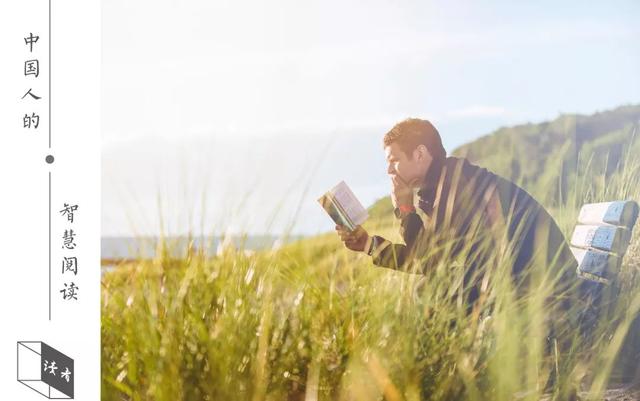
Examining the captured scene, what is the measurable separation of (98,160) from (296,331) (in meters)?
1.05

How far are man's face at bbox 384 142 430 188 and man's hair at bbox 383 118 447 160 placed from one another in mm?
17

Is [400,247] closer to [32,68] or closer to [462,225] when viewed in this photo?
[462,225]

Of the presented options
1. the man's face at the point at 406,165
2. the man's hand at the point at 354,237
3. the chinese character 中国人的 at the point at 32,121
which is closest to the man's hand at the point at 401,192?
the man's face at the point at 406,165

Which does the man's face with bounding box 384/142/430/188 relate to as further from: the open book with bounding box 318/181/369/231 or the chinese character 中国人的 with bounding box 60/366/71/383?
the chinese character 中国人的 with bounding box 60/366/71/383

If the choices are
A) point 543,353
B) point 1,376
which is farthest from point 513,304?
point 1,376

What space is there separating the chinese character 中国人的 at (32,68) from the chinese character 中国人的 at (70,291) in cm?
82

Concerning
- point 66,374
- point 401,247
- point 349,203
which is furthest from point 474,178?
point 66,374

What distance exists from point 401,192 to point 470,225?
317 millimetres

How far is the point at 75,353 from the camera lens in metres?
2.87

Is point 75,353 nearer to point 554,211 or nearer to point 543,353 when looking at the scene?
→ point 543,353

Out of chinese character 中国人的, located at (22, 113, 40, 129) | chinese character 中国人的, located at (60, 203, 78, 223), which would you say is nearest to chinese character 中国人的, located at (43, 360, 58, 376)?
chinese character 中国人的, located at (60, 203, 78, 223)

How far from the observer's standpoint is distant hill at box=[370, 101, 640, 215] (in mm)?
3260

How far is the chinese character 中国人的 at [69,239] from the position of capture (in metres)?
2.98

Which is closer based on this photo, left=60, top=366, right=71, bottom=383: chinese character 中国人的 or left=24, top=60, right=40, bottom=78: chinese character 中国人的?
left=60, top=366, right=71, bottom=383: chinese character 中国人的
